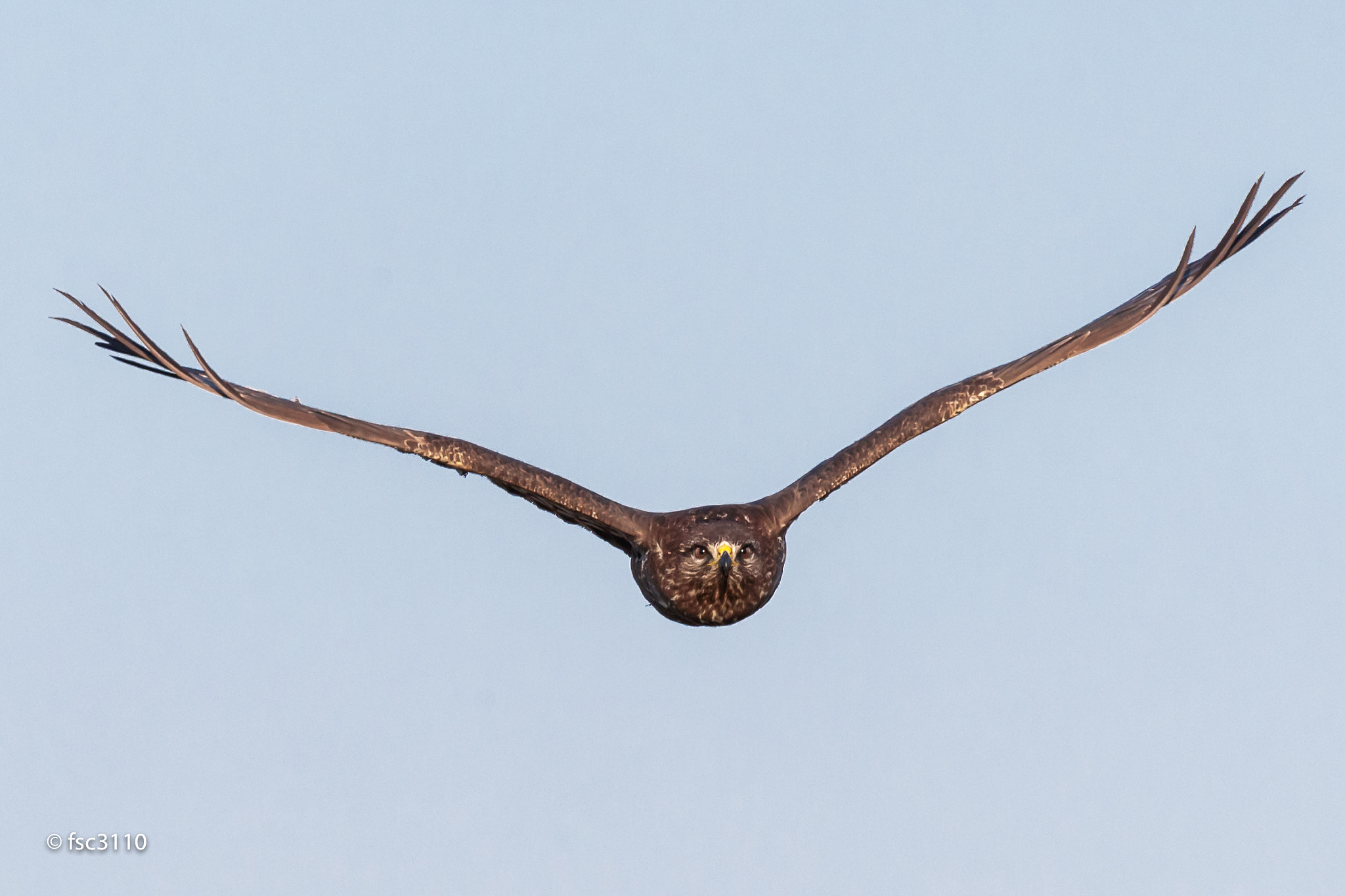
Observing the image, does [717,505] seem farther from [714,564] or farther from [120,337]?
[120,337]

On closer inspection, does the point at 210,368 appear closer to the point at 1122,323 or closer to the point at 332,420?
the point at 332,420

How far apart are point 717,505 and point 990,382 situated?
3.17 metres

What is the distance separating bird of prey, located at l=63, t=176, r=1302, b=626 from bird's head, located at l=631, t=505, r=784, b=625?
0.04ft

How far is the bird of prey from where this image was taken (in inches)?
671

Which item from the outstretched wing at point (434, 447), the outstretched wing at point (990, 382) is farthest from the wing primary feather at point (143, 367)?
the outstretched wing at point (990, 382)

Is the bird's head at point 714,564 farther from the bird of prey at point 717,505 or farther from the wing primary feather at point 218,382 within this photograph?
the wing primary feather at point 218,382

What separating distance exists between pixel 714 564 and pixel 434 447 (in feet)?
9.79

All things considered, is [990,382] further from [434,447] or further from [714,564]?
[434,447]

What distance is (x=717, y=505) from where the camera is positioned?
1795 centimetres

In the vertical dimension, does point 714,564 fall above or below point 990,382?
below

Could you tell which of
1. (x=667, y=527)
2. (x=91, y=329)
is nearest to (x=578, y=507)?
(x=667, y=527)

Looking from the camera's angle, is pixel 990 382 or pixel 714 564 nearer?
pixel 714 564

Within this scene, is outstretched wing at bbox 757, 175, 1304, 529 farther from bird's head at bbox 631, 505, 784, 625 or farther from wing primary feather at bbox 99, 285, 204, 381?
wing primary feather at bbox 99, 285, 204, 381

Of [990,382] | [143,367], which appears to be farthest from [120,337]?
[990,382]
